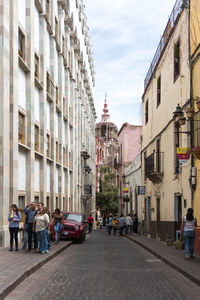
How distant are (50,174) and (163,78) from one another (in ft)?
30.4

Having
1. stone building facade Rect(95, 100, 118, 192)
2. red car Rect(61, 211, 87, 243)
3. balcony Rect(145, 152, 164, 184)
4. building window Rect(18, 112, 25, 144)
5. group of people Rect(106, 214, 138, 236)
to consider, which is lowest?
group of people Rect(106, 214, 138, 236)

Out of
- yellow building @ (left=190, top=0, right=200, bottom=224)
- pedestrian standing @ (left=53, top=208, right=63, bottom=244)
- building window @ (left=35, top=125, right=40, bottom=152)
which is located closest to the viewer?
yellow building @ (left=190, top=0, right=200, bottom=224)

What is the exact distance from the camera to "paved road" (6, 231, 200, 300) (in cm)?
862

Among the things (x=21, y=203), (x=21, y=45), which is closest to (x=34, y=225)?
(x=21, y=203)

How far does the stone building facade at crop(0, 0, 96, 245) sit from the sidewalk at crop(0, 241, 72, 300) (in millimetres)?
2553

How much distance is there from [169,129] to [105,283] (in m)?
14.2

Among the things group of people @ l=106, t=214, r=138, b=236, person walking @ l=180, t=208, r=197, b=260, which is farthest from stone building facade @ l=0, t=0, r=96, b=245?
person walking @ l=180, t=208, r=197, b=260

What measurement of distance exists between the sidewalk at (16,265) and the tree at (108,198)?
2568 inches

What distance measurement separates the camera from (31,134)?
2233 centimetres

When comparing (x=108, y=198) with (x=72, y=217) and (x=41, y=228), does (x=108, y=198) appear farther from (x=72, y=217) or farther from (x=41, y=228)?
(x=41, y=228)

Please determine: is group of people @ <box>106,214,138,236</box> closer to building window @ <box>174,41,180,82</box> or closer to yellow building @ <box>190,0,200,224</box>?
building window @ <box>174,41,180,82</box>

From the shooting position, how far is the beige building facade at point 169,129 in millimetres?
19609

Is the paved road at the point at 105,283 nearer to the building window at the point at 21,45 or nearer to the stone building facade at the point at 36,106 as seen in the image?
the stone building facade at the point at 36,106

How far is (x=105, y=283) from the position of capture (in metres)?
10.0
